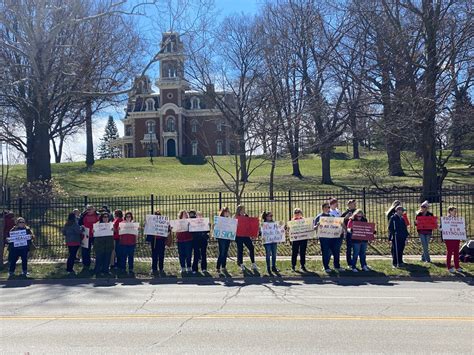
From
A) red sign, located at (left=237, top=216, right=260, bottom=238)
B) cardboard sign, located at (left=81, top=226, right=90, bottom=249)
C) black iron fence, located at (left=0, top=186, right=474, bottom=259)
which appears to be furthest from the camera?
black iron fence, located at (left=0, top=186, right=474, bottom=259)

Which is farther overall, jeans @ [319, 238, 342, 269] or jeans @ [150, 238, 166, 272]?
jeans @ [150, 238, 166, 272]

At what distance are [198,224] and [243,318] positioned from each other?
232 inches

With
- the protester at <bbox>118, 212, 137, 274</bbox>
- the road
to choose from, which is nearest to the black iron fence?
the protester at <bbox>118, 212, 137, 274</bbox>

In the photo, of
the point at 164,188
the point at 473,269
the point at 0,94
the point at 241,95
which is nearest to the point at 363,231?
the point at 473,269

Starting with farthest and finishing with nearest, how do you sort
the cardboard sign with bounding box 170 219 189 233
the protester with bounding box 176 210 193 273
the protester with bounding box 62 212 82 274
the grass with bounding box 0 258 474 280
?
the protester with bounding box 62 212 82 274 < the protester with bounding box 176 210 193 273 < the cardboard sign with bounding box 170 219 189 233 < the grass with bounding box 0 258 474 280

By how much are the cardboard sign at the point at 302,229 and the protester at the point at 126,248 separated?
4.33m

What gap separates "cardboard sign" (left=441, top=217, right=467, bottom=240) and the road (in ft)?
4.72

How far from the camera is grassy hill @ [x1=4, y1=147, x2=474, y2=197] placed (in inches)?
1490

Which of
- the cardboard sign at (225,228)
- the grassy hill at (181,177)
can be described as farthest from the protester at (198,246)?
the grassy hill at (181,177)

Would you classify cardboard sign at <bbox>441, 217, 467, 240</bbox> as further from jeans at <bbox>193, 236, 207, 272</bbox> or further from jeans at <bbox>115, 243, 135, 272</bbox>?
jeans at <bbox>115, 243, 135, 272</bbox>

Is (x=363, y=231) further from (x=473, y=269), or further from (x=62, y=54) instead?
(x=62, y=54)

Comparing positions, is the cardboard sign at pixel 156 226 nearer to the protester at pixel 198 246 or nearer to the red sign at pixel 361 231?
the protester at pixel 198 246

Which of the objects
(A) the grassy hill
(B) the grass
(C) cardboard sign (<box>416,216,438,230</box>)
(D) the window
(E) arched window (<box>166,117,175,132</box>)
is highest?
(E) arched window (<box>166,117,175,132</box>)

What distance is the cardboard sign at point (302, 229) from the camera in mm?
15156
